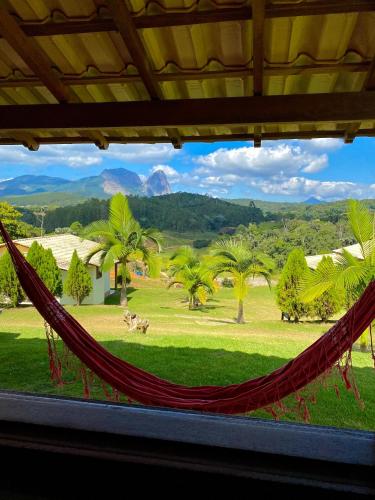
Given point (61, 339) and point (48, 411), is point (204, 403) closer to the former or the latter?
point (61, 339)

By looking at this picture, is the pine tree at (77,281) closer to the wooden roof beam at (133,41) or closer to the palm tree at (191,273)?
the palm tree at (191,273)

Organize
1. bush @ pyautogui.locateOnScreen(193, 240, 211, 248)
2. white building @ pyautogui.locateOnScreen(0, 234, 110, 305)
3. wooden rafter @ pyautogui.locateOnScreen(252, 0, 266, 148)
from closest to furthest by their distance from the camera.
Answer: wooden rafter @ pyautogui.locateOnScreen(252, 0, 266, 148) < white building @ pyautogui.locateOnScreen(0, 234, 110, 305) < bush @ pyautogui.locateOnScreen(193, 240, 211, 248)

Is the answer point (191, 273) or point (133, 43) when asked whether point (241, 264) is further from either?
point (133, 43)

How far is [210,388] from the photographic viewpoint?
53.0 inches

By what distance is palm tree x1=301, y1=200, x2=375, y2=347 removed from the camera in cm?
550

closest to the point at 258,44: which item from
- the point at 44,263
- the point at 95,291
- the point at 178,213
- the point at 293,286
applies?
the point at 293,286

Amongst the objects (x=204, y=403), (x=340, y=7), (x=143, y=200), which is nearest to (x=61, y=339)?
(x=204, y=403)

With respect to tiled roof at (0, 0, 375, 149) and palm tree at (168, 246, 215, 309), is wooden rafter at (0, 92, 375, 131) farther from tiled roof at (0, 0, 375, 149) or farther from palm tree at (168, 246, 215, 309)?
palm tree at (168, 246, 215, 309)

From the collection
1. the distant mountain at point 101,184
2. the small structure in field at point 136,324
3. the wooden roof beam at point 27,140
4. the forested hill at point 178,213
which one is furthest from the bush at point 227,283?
the distant mountain at point 101,184

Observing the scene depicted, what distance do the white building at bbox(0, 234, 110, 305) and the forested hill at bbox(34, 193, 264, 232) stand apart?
9.83 m

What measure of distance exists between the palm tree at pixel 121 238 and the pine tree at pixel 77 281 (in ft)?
3.14

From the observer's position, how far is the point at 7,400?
45 centimetres

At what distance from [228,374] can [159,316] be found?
5.66m

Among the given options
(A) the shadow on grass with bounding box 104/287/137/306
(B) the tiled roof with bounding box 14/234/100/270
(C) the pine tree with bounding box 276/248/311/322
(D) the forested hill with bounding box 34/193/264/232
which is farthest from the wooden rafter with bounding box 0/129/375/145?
(D) the forested hill with bounding box 34/193/264/232
